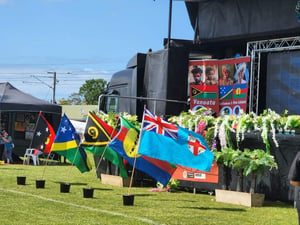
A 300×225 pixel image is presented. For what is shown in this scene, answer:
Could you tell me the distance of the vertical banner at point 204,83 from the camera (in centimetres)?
2139

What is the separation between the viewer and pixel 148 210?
438 inches

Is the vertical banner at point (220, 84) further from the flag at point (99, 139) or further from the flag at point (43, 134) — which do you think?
the flag at point (99, 139)

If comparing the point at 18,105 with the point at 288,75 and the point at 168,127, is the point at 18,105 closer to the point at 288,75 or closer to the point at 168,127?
the point at 288,75

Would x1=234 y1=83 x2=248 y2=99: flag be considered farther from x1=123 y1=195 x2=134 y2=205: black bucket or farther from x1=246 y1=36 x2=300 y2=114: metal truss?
x1=123 y1=195 x2=134 y2=205: black bucket

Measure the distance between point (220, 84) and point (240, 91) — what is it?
1.11 m

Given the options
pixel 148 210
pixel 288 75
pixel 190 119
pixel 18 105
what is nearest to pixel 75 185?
pixel 190 119

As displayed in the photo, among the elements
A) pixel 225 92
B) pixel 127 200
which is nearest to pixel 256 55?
pixel 225 92

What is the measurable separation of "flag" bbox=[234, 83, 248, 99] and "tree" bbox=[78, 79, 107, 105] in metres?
94.7

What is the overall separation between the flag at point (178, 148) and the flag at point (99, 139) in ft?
9.39

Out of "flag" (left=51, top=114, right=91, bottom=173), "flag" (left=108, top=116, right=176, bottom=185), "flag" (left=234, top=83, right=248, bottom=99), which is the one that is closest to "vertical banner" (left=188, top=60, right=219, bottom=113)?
"flag" (left=234, top=83, right=248, bottom=99)

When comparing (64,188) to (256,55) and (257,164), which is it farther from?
(256,55)

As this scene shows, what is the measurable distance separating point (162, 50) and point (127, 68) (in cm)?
256

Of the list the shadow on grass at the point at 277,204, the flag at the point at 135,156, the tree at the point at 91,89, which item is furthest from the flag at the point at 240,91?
the tree at the point at 91,89

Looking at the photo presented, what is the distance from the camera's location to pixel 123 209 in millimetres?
11125
